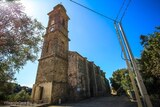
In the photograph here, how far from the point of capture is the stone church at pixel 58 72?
1639cm

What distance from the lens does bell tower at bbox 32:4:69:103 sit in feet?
53.0

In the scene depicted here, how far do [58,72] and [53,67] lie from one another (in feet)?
4.50

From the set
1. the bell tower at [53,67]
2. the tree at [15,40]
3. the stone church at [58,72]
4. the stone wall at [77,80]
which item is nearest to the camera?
the tree at [15,40]

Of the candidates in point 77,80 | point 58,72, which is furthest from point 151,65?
point 58,72

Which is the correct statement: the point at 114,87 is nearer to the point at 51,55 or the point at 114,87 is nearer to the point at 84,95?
the point at 84,95

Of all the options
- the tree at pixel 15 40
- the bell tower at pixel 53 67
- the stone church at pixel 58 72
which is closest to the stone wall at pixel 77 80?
the stone church at pixel 58 72

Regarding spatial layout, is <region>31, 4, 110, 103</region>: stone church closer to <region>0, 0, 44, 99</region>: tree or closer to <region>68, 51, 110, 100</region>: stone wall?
<region>68, 51, 110, 100</region>: stone wall

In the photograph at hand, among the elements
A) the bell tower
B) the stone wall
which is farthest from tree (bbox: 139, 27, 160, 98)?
the bell tower

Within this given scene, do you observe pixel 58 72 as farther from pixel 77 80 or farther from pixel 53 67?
pixel 77 80

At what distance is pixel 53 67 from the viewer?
17.9m

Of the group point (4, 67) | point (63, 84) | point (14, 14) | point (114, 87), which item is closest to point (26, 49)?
point (4, 67)

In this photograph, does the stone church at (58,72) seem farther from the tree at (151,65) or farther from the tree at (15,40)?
the tree at (151,65)

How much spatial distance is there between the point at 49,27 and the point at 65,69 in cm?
1037

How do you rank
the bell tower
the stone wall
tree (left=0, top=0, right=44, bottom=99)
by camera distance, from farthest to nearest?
the stone wall, the bell tower, tree (left=0, top=0, right=44, bottom=99)
